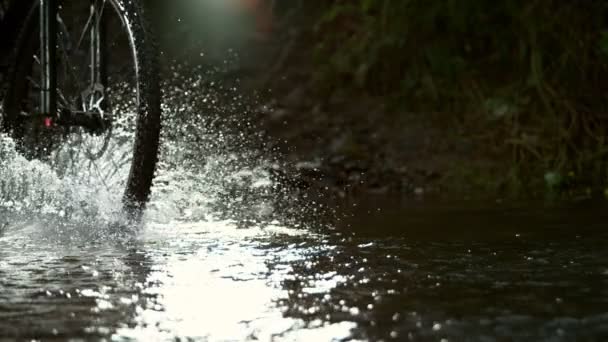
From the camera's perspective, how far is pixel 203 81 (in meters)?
6.16

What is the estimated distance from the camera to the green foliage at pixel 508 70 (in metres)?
4.80

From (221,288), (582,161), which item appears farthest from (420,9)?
(221,288)

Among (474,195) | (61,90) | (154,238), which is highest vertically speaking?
(61,90)

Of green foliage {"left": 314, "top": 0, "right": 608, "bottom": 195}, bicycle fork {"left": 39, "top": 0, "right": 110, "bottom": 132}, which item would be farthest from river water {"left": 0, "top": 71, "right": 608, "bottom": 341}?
green foliage {"left": 314, "top": 0, "right": 608, "bottom": 195}

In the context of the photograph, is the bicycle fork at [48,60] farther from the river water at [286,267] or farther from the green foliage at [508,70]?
the green foliage at [508,70]

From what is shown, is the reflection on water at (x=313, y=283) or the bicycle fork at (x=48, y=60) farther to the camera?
the bicycle fork at (x=48, y=60)

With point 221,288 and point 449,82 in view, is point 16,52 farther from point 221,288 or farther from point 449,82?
point 449,82

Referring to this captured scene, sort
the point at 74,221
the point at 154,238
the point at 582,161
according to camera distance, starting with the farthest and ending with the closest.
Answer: the point at 582,161 → the point at 74,221 → the point at 154,238

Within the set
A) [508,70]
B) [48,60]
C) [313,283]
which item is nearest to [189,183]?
[48,60]

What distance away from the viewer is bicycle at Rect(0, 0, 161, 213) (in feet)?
10.7

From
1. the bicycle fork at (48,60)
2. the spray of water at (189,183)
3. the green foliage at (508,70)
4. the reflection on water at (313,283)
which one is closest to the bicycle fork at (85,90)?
the bicycle fork at (48,60)

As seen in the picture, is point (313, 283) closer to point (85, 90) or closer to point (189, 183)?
point (85, 90)

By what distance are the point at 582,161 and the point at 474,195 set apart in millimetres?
612

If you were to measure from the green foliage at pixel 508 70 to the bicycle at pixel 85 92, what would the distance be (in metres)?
1.89
